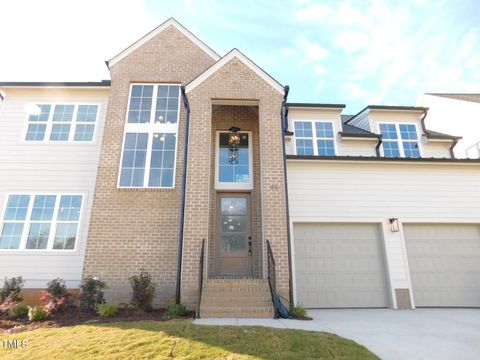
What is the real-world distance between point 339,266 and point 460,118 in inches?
500

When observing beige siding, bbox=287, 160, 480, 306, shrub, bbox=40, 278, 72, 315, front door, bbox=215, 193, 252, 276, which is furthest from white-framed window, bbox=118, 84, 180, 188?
beige siding, bbox=287, 160, 480, 306

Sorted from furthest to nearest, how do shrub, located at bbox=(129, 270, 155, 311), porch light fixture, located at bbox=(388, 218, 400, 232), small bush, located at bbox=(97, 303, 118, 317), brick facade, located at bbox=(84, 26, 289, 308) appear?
porch light fixture, located at bbox=(388, 218, 400, 232) < brick facade, located at bbox=(84, 26, 289, 308) < shrub, located at bbox=(129, 270, 155, 311) < small bush, located at bbox=(97, 303, 118, 317)

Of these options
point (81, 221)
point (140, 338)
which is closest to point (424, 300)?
point (140, 338)

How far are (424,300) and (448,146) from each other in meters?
7.17

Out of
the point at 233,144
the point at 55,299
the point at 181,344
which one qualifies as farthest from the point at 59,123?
the point at 181,344

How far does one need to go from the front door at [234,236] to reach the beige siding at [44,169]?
448cm

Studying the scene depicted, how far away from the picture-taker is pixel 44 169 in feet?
31.4

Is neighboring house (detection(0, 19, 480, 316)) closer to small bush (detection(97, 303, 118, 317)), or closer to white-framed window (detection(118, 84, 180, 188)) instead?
white-framed window (detection(118, 84, 180, 188))

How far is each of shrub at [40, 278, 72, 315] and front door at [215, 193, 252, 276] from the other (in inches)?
166

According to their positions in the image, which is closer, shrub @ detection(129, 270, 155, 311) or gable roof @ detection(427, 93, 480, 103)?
shrub @ detection(129, 270, 155, 311)

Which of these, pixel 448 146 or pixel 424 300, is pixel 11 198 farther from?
pixel 448 146

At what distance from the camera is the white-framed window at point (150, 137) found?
9156 mm

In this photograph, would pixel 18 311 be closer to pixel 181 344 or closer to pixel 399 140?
pixel 181 344

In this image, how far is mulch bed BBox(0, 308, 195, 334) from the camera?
19.2 feet
